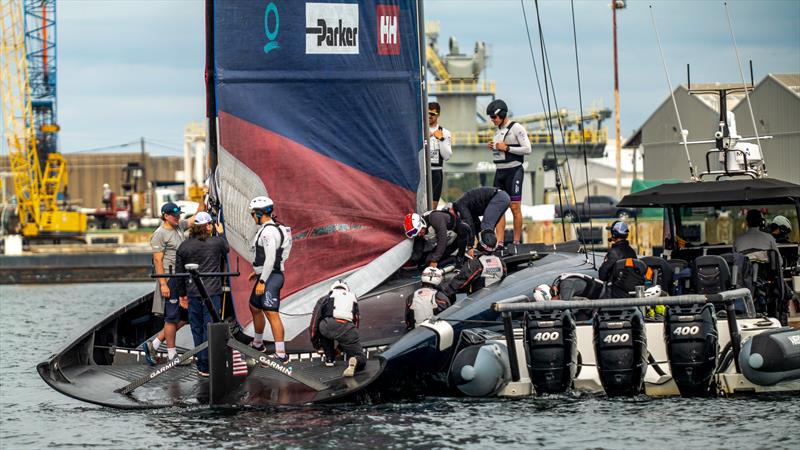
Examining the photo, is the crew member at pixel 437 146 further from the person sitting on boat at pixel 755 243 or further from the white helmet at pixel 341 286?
the person sitting on boat at pixel 755 243

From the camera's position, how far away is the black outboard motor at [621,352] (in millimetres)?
13031

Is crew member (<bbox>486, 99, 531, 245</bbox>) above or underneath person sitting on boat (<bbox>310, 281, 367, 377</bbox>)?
above

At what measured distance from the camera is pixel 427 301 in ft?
48.1

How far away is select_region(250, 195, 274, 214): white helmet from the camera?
13.7 metres

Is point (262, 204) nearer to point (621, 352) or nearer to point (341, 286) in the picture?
point (341, 286)

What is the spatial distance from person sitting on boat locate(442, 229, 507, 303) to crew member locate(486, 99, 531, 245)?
1.87 meters

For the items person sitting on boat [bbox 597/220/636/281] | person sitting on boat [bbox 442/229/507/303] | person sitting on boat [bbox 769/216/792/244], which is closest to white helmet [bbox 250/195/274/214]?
person sitting on boat [bbox 442/229/507/303]

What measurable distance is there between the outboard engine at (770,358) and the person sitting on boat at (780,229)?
3481 millimetres

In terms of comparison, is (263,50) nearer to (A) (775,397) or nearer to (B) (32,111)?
(A) (775,397)

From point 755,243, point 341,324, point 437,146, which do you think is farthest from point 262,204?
point 755,243

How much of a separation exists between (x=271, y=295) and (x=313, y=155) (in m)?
2.25

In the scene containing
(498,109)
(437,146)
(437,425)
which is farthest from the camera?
(437,146)

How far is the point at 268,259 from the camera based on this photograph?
13594mm

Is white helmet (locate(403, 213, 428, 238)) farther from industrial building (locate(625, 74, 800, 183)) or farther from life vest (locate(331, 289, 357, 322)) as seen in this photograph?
industrial building (locate(625, 74, 800, 183))
